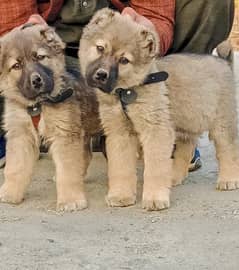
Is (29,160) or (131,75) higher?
(131,75)

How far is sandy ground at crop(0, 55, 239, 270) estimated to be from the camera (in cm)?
311

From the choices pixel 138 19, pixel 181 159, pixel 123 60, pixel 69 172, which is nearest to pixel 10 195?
pixel 69 172

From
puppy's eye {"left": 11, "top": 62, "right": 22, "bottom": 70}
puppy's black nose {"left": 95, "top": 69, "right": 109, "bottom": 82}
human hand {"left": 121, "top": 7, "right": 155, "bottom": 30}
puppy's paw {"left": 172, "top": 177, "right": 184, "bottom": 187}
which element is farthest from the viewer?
puppy's paw {"left": 172, "top": 177, "right": 184, "bottom": 187}

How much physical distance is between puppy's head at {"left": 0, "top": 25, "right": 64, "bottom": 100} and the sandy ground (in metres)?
0.63

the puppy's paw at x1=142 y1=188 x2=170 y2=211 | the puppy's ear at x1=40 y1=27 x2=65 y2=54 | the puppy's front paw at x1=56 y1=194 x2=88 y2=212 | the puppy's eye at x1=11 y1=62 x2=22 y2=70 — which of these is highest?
the puppy's ear at x1=40 y1=27 x2=65 y2=54

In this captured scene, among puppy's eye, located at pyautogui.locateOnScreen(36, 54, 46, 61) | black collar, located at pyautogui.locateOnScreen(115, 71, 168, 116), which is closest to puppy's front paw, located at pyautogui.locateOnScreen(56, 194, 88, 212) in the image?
black collar, located at pyautogui.locateOnScreen(115, 71, 168, 116)

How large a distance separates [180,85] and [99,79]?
0.60 m

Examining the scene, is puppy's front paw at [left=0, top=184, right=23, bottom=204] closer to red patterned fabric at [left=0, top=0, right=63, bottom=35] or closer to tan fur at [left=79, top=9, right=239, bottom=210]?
tan fur at [left=79, top=9, right=239, bottom=210]

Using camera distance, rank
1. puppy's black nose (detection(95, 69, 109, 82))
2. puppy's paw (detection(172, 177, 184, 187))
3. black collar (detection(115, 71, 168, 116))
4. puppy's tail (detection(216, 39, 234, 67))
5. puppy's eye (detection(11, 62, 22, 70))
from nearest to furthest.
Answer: puppy's black nose (detection(95, 69, 109, 82)) → puppy's eye (detection(11, 62, 22, 70)) → black collar (detection(115, 71, 168, 116)) → puppy's paw (detection(172, 177, 184, 187)) → puppy's tail (detection(216, 39, 234, 67))

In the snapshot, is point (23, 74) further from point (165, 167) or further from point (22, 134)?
point (165, 167)

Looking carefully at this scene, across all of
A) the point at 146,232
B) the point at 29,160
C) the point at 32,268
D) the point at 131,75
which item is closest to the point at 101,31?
the point at 131,75

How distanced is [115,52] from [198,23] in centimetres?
132

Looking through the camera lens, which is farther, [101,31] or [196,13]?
[196,13]

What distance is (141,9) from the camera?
4656 millimetres
